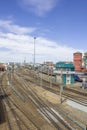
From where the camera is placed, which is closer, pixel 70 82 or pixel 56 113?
pixel 56 113

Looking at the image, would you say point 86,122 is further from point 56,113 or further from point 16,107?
point 16,107

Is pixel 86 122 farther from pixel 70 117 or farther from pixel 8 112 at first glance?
pixel 8 112

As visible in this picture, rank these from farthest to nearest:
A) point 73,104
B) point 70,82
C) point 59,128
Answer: point 70,82 < point 73,104 < point 59,128

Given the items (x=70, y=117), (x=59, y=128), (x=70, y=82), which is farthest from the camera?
(x=70, y=82)

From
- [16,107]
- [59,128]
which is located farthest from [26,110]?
[59,128]

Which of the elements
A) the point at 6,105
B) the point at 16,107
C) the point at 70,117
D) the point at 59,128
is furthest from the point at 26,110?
the point at 59,128

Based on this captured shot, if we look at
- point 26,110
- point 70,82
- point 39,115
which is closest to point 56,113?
point 39,115

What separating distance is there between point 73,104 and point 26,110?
313 inches

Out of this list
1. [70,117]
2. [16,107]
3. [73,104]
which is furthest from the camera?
[73,104]

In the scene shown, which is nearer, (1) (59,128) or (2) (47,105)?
(1) (59,128)

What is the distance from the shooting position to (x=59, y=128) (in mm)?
21484

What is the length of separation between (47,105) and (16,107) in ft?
14.9

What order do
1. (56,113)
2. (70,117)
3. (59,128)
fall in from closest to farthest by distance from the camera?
(59,128) < (70,117) < (56,113)

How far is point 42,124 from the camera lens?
23.0 m
